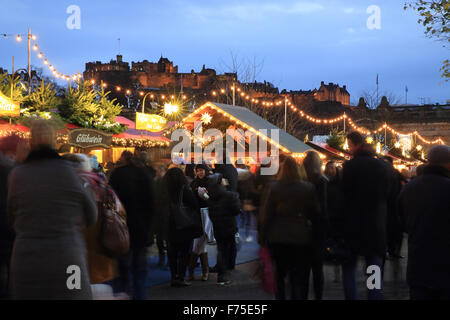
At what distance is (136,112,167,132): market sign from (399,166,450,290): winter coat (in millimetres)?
14460

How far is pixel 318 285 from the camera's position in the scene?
6.18 metres

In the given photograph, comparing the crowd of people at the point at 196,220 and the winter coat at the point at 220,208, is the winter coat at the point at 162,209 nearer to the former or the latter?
the crowd of people at the point at 196,220

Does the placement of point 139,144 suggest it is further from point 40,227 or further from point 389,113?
point 389,113

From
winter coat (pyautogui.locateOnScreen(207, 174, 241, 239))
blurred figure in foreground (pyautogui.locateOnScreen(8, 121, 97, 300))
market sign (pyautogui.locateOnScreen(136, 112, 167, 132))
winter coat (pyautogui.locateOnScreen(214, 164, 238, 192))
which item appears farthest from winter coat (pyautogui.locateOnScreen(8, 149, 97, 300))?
market sign (pyautogui.locateOnScreen(136, 112, 167, 132))

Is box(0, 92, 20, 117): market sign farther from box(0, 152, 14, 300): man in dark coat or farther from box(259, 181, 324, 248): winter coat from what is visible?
box(259, 181, 324, 248): winter coat

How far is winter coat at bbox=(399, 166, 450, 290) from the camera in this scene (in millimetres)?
4645

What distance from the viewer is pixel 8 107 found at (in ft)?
51.3

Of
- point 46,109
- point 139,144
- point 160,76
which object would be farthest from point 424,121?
point 160,76

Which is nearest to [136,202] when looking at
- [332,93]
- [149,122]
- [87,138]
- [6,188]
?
[6,188]

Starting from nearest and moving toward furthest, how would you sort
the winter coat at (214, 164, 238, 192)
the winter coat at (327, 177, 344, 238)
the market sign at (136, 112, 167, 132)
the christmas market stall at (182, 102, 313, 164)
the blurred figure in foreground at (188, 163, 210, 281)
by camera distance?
→ 1. the winter coat at (327, 177, 344, 238)
2. the blurred figure in foreground at (188, 163, 210, 281)
3. the winter coat at (214, 164, 238, 192)
4. the christmas market stall at (182, 102, 313, 164)
5. the market sign at (136, 112, 167, 132)

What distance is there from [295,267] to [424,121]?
50.0 m

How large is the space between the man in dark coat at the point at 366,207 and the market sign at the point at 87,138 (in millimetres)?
10886

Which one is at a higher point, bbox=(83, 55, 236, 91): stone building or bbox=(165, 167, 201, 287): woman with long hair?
bbox=(83, 55, 236, 91): stone building

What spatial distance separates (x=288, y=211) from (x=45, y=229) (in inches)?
101
